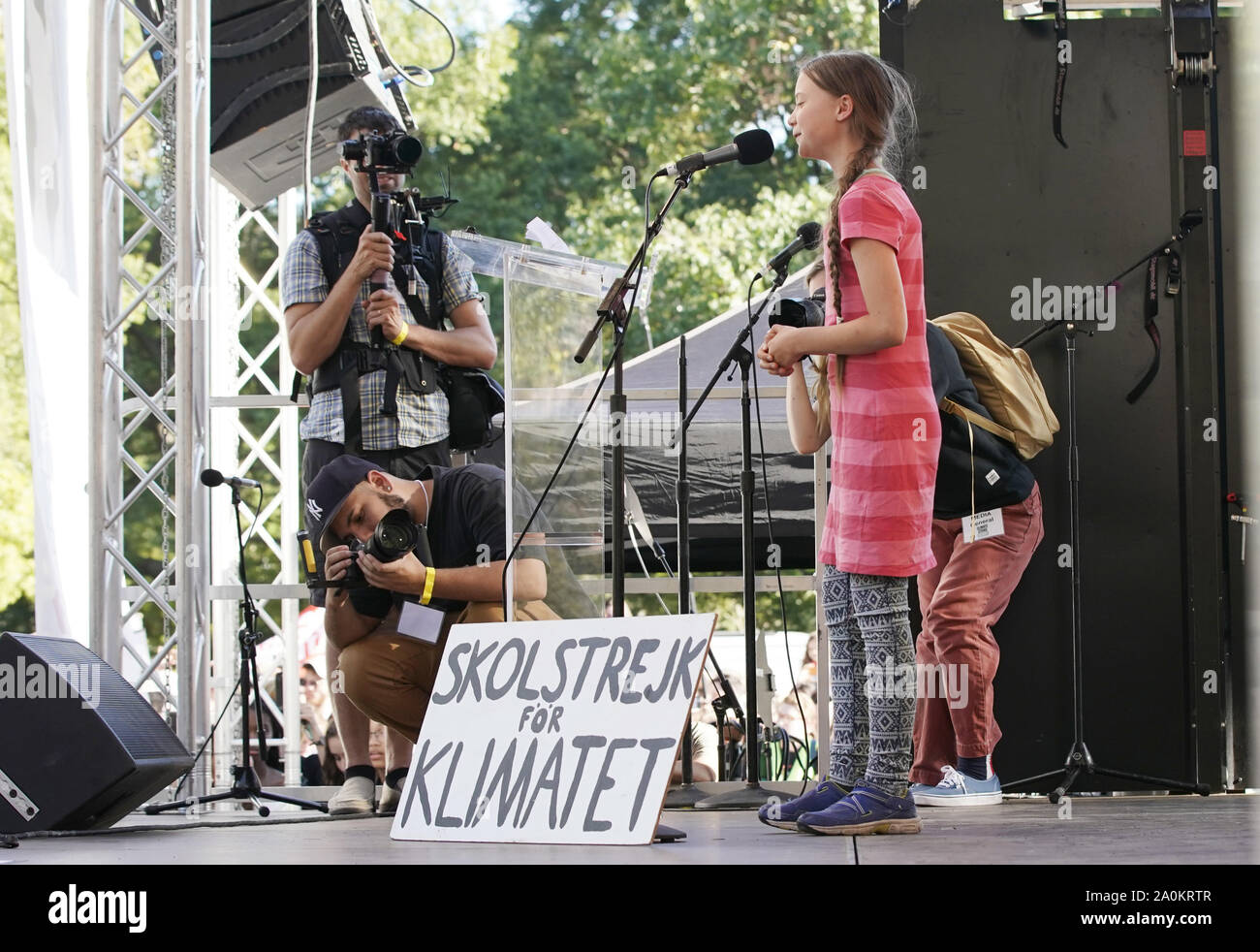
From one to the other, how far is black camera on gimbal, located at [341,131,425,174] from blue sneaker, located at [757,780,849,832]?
221 cm

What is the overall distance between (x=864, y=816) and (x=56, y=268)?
12.8 feet

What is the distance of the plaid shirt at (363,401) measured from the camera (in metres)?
4.53

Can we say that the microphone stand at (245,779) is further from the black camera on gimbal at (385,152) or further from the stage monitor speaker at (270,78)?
the stage monitor speaker at (270,78)

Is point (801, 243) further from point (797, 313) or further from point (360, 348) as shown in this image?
point (360, 348)

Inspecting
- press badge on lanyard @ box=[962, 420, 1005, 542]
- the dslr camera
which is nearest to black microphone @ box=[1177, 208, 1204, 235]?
press badge on lanyard @ box=[962, 420, 1005, 542]

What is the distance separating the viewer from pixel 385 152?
448 cm

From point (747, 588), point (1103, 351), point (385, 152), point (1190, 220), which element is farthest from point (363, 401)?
point (1190, 220)

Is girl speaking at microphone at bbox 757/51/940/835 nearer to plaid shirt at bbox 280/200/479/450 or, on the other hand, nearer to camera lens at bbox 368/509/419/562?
camera lens at bbox 368/509/419/562

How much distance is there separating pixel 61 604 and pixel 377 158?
220 cm

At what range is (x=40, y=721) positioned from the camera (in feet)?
12.4

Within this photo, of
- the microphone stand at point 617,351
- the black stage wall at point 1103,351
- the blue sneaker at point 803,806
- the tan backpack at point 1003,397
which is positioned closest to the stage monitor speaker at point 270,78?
the black stage wall at point 1103,351

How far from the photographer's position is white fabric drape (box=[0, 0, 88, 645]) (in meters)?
5.56

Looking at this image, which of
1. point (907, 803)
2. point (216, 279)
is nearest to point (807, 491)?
point (216, 279)

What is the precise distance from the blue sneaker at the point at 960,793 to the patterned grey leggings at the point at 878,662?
3.35ft
